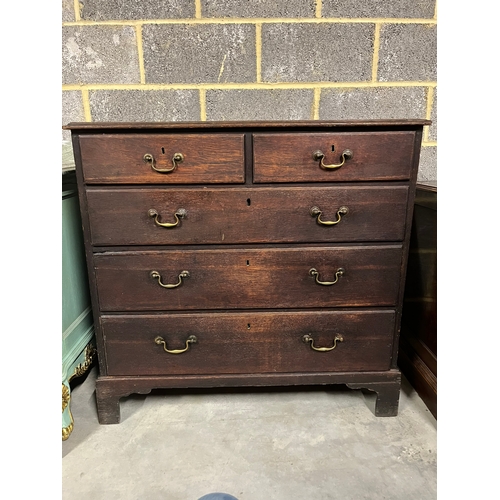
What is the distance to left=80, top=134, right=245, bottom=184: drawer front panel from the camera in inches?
48.7

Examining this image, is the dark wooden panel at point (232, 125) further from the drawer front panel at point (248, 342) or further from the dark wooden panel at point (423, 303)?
the drawer front panel at point (248, 342)

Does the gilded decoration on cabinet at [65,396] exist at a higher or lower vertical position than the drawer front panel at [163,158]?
lower

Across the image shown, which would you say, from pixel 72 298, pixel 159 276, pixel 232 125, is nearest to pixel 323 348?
pixel 159 276

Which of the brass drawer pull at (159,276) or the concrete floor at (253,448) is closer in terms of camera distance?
the concrete floor at (253,448)

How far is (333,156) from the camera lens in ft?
4.17

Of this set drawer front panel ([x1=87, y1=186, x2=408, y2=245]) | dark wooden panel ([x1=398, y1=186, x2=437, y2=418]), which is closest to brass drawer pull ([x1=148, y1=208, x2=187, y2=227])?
drawer front panel ([x1=87, y1=186, x2=408, y2=245])

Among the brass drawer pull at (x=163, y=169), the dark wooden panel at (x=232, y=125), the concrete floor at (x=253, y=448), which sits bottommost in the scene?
the concrete floor at (x=253, y=448)

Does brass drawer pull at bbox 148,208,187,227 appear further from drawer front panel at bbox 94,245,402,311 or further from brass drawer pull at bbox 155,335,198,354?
brass drawer pull at bbox 155,335,198,354

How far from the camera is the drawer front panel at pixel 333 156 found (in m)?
1.25

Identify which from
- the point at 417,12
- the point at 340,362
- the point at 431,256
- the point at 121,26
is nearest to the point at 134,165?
the point at 121,26

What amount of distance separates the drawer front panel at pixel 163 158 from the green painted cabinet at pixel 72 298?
0.30 metres

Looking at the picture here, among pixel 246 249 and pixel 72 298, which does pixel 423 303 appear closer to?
pixel 246 249

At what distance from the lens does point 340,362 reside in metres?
1.47

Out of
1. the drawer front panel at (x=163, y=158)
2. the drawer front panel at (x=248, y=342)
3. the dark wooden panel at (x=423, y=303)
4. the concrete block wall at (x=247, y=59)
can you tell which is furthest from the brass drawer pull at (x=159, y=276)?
the dark wooden panel at (x=423, y=303)
